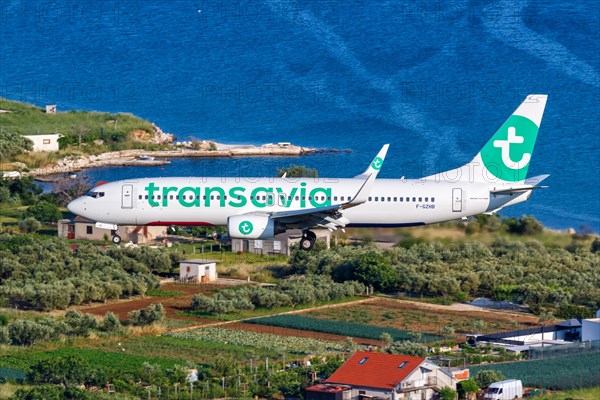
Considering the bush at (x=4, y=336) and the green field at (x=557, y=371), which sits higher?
the bush at (x=4, y=336)

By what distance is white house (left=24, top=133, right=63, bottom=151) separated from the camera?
6048 inches

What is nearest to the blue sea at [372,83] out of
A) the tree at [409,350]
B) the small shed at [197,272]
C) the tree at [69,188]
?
the tree at [69,188]

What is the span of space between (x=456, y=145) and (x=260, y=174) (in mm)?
28056

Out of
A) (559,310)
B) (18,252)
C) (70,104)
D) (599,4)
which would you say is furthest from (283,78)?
(559,310)

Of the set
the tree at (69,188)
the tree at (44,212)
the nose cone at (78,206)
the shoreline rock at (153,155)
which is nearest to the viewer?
the nose cone at (78,206)

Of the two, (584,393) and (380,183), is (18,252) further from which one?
(584,393)

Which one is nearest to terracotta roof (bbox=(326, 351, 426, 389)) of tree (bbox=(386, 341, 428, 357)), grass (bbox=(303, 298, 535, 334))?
tree (bbox=(386, 341, 428, 357))

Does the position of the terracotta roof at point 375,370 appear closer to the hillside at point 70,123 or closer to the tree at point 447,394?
the tree at point 447,394

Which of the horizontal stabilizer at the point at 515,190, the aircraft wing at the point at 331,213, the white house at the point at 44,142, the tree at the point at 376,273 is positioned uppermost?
the white house at the point at 44,142

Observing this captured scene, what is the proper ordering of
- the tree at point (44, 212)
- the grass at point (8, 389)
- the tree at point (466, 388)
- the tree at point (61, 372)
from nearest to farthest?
the grass at point (8, 389) < the tree at point (466, 388) < the tree at point (61, 372) < the tree at point (44, 212)

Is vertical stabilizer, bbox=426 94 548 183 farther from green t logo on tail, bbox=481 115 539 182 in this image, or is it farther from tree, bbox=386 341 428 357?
tree, bbox=386 341 428 357

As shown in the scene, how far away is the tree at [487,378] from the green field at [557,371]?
111 cm

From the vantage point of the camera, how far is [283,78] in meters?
182

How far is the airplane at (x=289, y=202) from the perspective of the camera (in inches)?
3127
